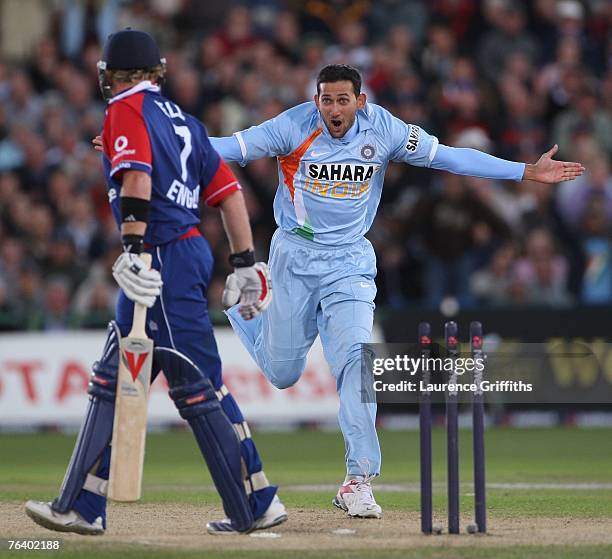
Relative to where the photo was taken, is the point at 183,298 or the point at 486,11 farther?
the point at 486,11

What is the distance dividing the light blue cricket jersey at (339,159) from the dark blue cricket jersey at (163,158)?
1.52 metres

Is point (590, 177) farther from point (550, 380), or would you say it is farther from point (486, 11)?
point (486, 11)

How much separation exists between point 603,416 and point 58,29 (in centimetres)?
873

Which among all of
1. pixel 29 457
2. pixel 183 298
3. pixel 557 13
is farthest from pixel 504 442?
pixel 183 298

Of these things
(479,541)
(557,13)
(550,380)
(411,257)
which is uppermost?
(557,13)

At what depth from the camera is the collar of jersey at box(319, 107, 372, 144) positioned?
8.80 metres

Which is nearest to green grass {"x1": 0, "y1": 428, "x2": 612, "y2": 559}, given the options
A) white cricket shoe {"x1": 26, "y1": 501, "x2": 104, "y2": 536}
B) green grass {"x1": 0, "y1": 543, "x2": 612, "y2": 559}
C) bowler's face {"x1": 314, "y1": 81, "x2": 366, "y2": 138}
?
green grass {"x1": 0, "y1": 543, "x2": 612, "y2": 559}

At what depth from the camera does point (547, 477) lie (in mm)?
11414

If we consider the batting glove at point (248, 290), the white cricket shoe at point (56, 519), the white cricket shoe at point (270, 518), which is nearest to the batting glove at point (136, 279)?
the batting glove at point (248, 290)

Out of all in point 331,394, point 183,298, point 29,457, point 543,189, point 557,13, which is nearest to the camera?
point 183,298

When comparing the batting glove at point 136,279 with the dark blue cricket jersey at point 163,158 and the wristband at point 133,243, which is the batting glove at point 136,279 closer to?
the wristband at point 133,243

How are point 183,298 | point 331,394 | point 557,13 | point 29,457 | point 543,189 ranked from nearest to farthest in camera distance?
point 183,298, point 29,457, point 331,394, point 543,189, point 557,13

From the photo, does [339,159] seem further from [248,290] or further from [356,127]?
[248,290]

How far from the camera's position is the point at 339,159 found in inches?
346
